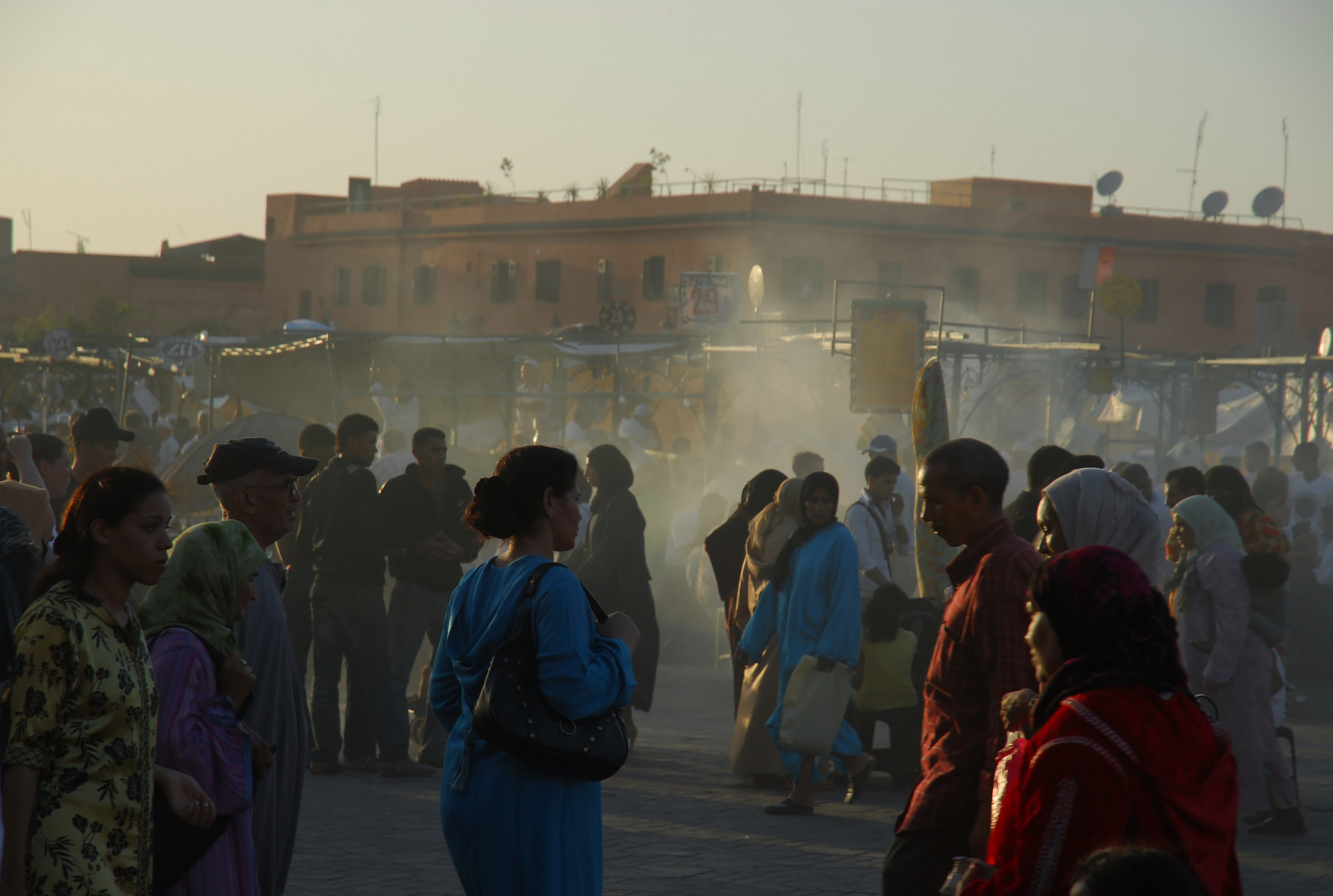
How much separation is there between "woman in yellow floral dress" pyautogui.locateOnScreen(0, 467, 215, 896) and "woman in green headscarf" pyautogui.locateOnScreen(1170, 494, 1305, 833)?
17.2ft

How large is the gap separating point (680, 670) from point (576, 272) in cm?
3426

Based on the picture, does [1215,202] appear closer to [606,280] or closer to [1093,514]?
[606,280]

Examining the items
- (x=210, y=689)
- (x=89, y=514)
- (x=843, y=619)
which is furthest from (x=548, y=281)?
(x=89, y=514)

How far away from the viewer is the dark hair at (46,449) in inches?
288

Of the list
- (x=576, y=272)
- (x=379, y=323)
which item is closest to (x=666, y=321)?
(x=576, y=272)

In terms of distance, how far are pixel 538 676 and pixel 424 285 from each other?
49566mm

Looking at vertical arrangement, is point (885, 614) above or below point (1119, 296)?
below

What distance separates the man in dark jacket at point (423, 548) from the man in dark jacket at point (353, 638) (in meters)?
0.13

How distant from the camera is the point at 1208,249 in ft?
156

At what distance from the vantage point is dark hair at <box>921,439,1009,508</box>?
3.80m

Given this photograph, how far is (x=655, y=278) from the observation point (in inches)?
1713

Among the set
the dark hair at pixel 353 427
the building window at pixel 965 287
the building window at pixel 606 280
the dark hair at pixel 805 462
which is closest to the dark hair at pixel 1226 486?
the dark hair at pixel 805 462

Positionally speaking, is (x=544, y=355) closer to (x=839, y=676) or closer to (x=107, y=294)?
(x=839, y=676)

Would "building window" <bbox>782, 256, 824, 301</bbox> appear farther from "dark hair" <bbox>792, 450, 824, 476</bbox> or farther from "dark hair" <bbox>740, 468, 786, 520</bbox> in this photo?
"dark hair" <bbox>740, 468, 786, 520</bbox>
